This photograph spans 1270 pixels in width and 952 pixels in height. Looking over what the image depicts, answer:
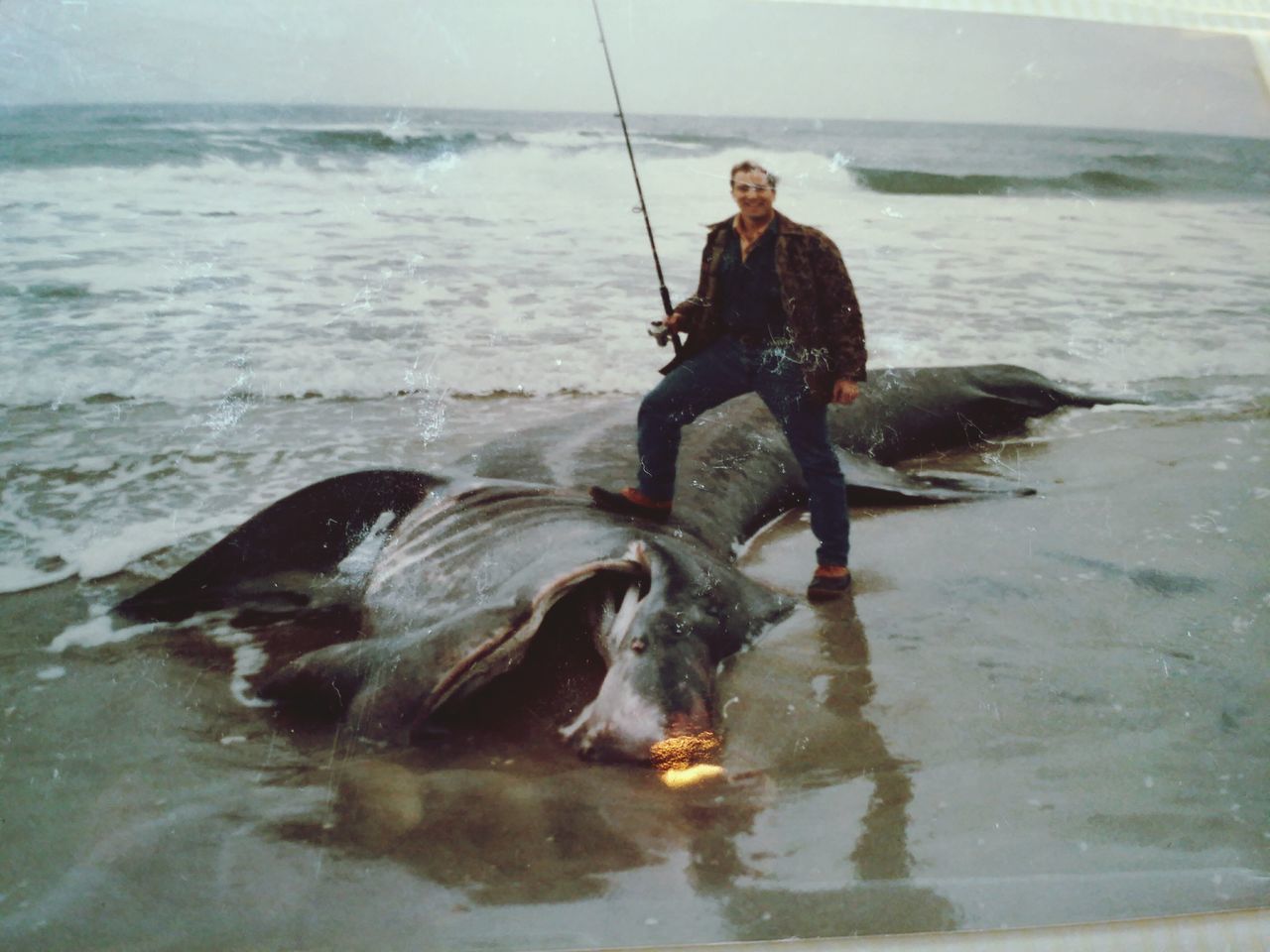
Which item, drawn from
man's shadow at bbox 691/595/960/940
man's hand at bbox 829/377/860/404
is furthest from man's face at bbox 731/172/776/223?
man's shadow at bbox 691/595/960/940

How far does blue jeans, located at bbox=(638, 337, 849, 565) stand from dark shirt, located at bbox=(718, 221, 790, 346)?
4cm

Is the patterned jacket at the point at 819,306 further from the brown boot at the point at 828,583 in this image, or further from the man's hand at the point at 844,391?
the brown boot at the point at 828,583

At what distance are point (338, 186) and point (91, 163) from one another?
2.13ft

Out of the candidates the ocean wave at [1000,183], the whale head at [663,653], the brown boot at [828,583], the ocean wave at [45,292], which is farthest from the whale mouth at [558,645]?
the ocean wave at [45,292]

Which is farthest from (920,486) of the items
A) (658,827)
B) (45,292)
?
(45,292)

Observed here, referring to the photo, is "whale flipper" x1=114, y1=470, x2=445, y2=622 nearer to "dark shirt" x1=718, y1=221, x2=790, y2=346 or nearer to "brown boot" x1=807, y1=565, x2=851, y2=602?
"dark shirt" x1=718, y1=221, x2=790, y2=346

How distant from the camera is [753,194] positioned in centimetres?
223

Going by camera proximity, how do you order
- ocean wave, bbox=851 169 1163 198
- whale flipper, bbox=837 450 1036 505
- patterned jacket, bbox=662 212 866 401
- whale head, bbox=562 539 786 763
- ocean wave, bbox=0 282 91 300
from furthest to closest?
whale flipper, bbox=837 450 1036 505 → ocean wave, bbox=851 169 1163 198 → ocean wave, bbox=0 282 91 300 → patterned jacket, bbox=662 212 866 401 → whale head, bbox=562 539 786 763

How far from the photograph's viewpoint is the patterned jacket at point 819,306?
86.7 inches

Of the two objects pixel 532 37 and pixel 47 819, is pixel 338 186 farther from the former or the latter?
pixel 47 819

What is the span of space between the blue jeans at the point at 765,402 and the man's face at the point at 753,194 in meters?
0.31

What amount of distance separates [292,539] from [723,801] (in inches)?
48.5

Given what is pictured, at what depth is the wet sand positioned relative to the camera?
60.4 inches

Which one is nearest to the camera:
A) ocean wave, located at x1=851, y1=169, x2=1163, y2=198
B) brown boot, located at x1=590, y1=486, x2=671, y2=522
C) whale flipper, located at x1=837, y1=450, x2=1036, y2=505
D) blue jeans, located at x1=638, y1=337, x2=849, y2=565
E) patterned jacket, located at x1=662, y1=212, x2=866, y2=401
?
patterned jacket, located at x1=662, y1=212, x2=866, y2=401
